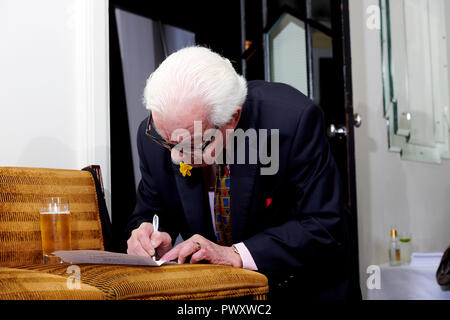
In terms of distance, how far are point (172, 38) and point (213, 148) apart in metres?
3.03

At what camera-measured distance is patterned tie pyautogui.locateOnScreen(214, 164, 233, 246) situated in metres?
1.45

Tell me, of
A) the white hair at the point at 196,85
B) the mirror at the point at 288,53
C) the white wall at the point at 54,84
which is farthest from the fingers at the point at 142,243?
the mirror at the point at 288,53

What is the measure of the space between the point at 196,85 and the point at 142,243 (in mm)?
478

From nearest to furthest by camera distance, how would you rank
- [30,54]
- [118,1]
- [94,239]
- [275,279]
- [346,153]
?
[275,279] < [94,239] < [30,54] < [346,153] < [118,1]

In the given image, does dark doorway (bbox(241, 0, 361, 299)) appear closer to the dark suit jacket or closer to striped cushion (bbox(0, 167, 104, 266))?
the dark suit jacket

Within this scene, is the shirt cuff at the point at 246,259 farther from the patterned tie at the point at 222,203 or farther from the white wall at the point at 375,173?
the white wall at the point at 375,173

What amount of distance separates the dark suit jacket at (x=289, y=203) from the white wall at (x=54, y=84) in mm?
717

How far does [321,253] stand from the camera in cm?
134

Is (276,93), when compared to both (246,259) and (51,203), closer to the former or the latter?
(246,259)

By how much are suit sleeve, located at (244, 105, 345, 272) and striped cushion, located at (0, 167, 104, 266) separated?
0.66 m

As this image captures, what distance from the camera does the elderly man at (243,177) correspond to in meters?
1.27

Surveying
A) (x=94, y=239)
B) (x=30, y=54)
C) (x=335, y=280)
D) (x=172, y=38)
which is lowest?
(x=335, y=280)
